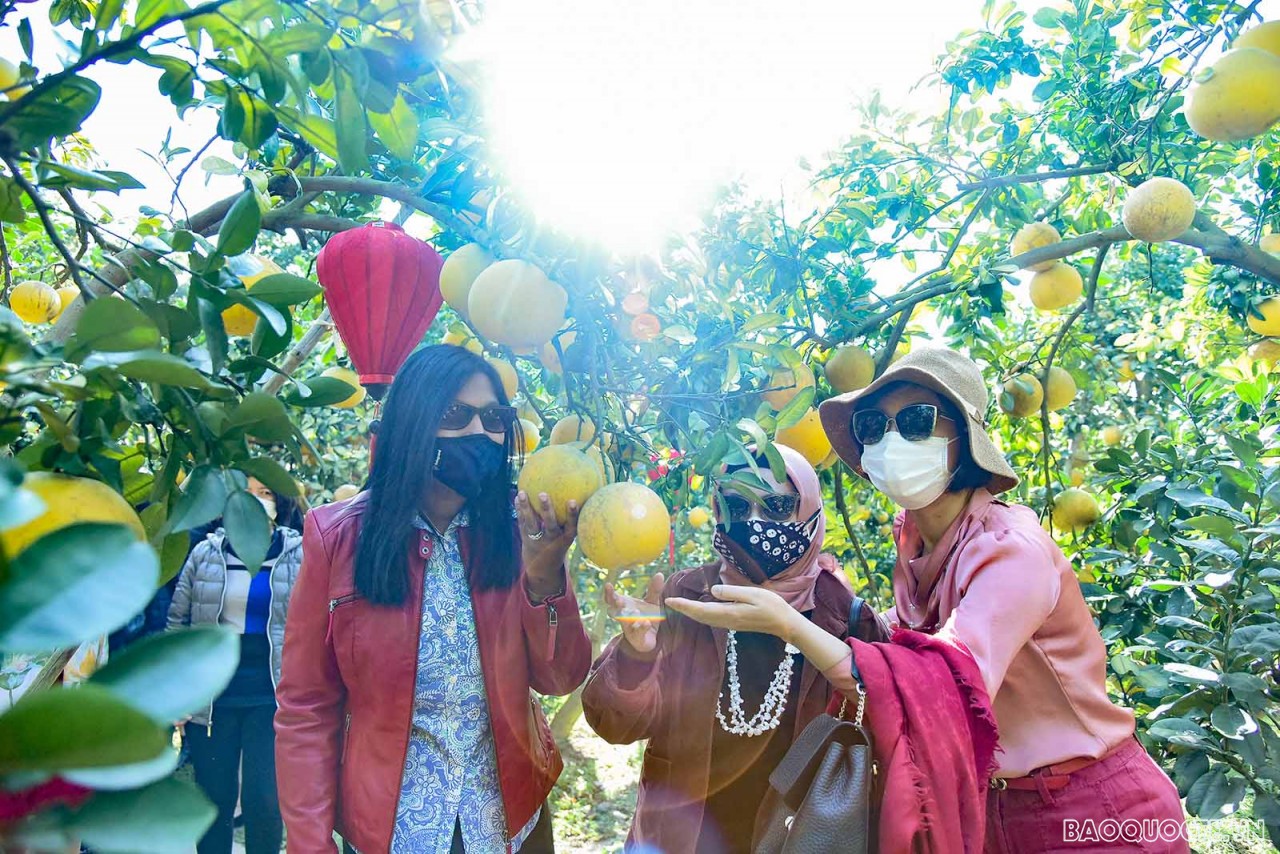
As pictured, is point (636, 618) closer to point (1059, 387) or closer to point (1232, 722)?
point (1232, 722)

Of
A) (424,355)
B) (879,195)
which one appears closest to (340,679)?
(424,355)

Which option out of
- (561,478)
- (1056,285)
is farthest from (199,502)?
(1056,285)

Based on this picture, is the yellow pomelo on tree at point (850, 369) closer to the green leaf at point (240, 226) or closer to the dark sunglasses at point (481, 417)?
the dark sunglasses at point (481, 417)

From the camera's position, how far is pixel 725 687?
5.63ft

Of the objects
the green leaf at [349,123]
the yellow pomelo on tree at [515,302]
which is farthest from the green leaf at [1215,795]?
the green leaf at [349,123]

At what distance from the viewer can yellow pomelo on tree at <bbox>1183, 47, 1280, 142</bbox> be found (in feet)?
5.95

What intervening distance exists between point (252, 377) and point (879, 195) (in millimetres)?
2105

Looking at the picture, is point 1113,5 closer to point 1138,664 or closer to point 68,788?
point 1138,664

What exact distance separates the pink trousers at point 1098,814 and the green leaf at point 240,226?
1.49 meters

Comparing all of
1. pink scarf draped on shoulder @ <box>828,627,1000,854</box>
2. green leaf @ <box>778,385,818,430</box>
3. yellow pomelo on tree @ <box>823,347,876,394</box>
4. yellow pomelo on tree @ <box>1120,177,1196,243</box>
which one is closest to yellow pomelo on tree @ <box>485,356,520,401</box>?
green leaf @ <box>778,385,818,430</box>

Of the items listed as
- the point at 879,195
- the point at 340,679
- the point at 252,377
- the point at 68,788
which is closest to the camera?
the point at 68,788

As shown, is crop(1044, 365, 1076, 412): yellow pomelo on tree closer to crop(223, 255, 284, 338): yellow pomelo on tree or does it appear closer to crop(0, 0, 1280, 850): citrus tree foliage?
crop(0, 0, 1280, 850): citrus tree foliage

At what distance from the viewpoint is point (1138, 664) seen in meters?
2.47

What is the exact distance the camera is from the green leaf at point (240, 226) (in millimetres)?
965
